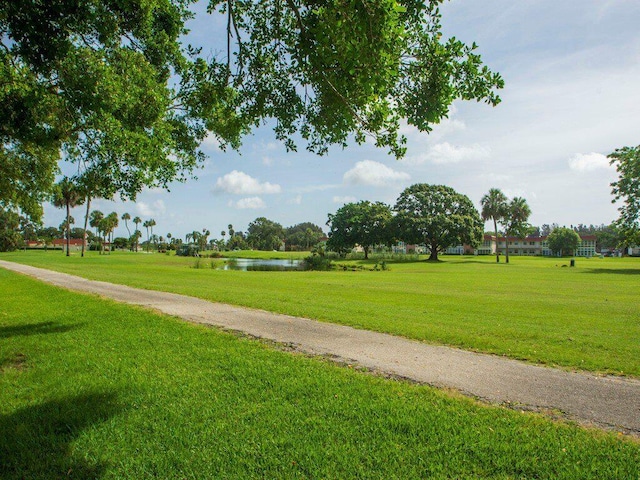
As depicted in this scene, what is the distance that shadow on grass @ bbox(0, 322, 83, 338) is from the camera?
8.80 m

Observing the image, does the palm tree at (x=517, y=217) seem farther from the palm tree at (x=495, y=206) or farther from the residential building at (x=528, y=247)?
the residential building at (x=528, y=247)

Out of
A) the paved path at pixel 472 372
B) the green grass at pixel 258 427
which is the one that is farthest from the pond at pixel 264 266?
the green grass at pixel 258 427

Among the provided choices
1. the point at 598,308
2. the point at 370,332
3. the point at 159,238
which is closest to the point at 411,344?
the point at 370,332

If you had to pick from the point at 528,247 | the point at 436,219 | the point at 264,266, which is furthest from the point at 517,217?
the point at 528,247

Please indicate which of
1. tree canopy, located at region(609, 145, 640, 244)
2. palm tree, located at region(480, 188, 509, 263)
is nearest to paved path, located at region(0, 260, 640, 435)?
tree canopy, located at region(609, 145, 640, 244)

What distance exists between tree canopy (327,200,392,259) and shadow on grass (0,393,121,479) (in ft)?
215

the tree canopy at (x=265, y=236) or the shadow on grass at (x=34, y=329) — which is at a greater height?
the tree canopy at (x=265, y=236)

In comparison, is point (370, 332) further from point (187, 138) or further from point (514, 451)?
point (187, 138)

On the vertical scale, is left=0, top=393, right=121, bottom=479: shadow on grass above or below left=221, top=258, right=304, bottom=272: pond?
above

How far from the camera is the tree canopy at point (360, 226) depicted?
236 ft

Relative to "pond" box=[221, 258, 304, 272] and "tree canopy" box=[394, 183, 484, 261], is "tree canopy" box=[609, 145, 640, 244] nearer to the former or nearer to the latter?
"tree canopy" box=[394, 183, 484, 261]

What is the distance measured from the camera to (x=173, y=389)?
531cm

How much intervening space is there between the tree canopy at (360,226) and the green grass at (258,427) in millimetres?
64228

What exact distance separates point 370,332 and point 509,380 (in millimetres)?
3626
